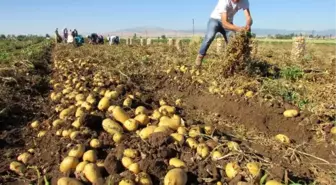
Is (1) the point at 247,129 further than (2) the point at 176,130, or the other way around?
(1) the point at 247,129

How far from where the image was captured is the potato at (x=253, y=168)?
8.81 feet

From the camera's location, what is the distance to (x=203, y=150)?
3.05 metres

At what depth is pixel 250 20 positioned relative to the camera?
7.09 meters

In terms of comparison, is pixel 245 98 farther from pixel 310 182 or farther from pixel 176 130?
pixel 310 182

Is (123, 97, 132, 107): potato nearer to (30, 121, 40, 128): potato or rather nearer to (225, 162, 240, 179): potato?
(30, 121, 40, 128): potato

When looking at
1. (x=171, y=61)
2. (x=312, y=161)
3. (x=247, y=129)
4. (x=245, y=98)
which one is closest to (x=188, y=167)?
(x=312, y=161)

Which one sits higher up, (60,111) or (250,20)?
(250,20)

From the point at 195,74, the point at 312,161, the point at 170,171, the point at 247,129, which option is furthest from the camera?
the point at 195,74

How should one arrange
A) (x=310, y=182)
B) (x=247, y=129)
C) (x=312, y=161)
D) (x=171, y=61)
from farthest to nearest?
(x=171, y=61)
(x=247, y=129)
(x=312, y=161)
(x=310, y=182)

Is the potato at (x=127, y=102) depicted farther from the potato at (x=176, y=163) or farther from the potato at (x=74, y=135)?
the potato at (x=176, y=163)

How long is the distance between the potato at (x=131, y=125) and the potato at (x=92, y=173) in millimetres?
892

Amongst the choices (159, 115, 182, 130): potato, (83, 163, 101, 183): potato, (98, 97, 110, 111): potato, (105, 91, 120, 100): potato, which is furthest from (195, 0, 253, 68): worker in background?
(83, 163, 101, 183): potato

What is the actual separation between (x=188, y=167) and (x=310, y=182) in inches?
37.5

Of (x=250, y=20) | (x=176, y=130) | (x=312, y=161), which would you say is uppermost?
(x=250, y=20)
